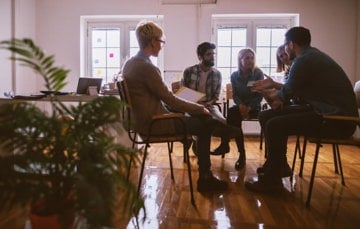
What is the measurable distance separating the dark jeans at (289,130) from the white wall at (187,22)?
3.20 metres

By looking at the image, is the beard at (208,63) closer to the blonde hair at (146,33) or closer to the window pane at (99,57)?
the blonde hair at (146,33)

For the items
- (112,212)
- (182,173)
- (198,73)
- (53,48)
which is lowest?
(182,173)

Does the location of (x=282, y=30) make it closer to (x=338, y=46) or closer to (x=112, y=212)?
(x=338, y=46)

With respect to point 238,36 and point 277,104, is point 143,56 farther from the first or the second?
point 238,36

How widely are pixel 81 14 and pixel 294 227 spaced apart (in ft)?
15.8

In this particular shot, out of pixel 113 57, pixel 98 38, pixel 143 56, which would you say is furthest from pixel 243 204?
pixel 98 38

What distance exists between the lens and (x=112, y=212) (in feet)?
2.91

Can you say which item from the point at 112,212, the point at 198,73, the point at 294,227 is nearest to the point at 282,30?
the point at 198,73

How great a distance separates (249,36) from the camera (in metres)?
5.46

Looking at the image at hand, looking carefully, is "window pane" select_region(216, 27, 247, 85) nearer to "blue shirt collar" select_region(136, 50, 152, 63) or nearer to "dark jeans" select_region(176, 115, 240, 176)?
"dark jeans" select_region(176, 115, 240, 176)

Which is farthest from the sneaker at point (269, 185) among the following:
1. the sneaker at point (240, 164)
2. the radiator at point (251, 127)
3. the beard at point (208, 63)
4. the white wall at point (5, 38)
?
the white wall at point (5, 38)

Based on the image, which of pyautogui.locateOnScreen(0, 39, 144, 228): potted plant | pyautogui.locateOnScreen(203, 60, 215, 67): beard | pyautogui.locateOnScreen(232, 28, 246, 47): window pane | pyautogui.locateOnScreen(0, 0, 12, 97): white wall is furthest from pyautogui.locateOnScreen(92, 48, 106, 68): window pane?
pyautogui.locateOnScreen(0, 39, 144, 228): potted plant

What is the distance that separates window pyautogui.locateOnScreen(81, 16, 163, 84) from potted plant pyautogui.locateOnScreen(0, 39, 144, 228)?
463 cm

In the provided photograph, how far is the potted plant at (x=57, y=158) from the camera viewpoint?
2.93 feet
